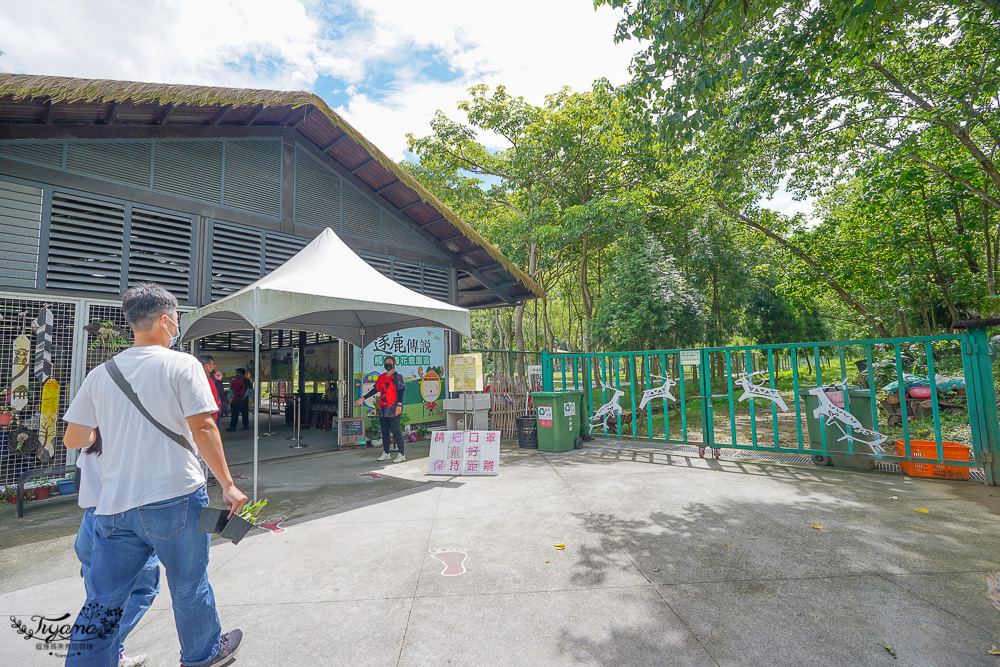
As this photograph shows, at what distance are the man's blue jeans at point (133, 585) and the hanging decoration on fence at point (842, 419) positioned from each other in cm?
774

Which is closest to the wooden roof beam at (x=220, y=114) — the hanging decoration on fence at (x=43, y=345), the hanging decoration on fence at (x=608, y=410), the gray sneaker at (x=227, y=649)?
the hanging decoration on fence at (x=43, y=345)

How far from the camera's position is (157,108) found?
22.8ft

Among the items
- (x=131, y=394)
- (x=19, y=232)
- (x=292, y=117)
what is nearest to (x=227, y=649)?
(x=131, y=394)

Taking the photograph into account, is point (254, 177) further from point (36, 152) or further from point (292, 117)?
point (36, 152)

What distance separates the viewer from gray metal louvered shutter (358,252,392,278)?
1041 centimetres

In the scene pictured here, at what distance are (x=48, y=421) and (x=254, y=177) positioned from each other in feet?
16.7

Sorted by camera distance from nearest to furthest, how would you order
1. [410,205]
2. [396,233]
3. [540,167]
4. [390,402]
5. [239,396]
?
1. [390,402]
2. [410,205]
3. [396,233]
4. [239,396]
5. [540,167]

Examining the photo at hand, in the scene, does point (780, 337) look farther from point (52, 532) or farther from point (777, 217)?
point (52, 532)

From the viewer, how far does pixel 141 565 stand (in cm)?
216

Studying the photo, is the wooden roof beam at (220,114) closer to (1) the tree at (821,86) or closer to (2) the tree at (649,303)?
(1) the tree at (821,86)

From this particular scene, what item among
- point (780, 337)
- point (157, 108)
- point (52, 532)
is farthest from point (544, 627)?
point (780, 337)

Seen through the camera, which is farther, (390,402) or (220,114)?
(390,402)

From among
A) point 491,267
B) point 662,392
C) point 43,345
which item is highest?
point 491,267

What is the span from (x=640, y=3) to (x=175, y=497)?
6818 millimetres
